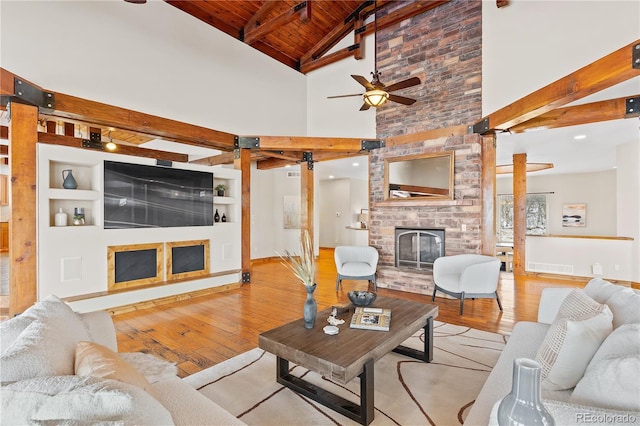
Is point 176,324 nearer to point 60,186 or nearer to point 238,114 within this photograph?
point 60,186

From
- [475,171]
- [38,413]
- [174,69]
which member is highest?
[174,69]

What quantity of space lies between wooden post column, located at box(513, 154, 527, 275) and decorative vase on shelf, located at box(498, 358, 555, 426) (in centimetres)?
679

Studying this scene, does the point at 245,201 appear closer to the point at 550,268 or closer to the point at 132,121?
the point at 132,121

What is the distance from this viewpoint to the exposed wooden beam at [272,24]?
4752 mm

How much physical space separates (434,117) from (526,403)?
4.93m

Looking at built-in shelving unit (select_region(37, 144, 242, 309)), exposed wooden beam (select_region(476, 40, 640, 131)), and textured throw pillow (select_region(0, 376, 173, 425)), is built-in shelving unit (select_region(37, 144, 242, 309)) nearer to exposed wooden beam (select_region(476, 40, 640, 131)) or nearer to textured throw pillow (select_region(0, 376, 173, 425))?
textured throw pillow (select_region(0, 376, 173, 425))

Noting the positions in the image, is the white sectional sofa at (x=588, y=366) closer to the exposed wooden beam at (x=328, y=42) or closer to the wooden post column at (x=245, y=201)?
the wooden post column at (x=245, y=201)

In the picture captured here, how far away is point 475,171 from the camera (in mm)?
4777

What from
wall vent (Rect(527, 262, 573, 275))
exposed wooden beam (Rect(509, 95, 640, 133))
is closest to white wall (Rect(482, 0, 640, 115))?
exposed wooden beam (Rect(509, 95, 640, 133))

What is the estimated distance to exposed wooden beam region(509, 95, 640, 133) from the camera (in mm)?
3859

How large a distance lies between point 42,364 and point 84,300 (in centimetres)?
355

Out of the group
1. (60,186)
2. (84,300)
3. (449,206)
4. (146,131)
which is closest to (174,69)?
(146,131)

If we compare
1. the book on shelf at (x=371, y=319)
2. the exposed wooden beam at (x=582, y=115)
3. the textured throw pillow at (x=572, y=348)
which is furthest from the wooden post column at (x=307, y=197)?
the textured throw pillow at (x=572, y=348)

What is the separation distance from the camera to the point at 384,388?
2244 mm
